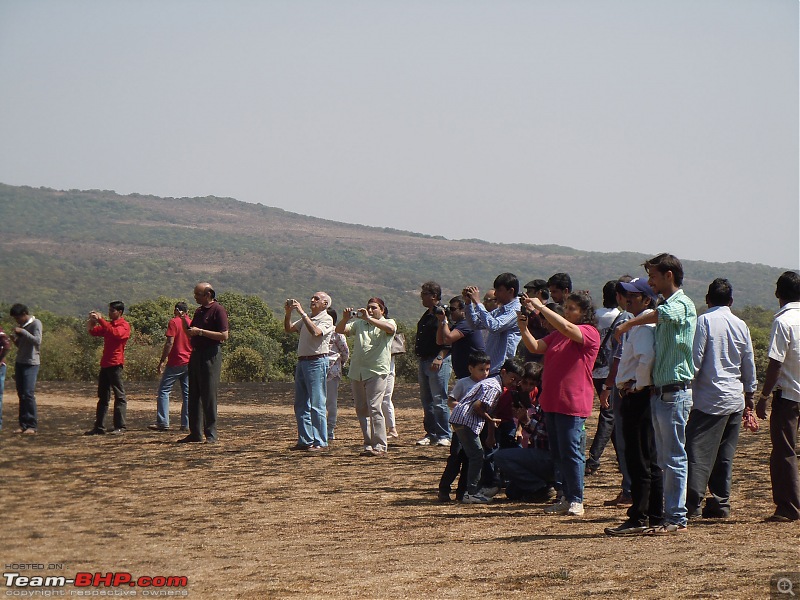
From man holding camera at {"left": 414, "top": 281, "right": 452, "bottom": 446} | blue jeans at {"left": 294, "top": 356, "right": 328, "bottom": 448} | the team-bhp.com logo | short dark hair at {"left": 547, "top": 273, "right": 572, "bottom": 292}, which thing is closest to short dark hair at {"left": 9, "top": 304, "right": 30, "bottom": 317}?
the team-bhp.com logo

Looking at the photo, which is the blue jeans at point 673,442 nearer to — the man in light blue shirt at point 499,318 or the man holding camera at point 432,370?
the man in light blue shirt at point 499,318

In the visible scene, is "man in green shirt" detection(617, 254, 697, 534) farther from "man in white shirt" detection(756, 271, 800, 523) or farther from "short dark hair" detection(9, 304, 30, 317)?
"short dark hair" detection(9, 304, 30, 317)

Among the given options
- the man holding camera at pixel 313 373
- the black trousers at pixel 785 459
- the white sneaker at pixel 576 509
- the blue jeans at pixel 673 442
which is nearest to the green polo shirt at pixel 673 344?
the blue jeans at pixel 673 442

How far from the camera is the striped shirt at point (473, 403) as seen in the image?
27.0 feet

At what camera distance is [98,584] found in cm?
393

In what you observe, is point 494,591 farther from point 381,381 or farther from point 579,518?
point 381,381

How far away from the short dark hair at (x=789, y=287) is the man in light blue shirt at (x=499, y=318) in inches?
89.1

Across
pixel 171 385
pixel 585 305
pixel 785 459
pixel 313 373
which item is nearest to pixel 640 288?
pixel 585 305

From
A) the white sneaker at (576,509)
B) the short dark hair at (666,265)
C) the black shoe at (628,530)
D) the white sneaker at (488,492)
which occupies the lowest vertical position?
the white sneaker at (488,492)

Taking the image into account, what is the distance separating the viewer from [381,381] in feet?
36.8

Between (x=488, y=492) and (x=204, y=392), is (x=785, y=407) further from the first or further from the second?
(x=204, y=392)

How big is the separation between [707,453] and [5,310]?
5.02 m

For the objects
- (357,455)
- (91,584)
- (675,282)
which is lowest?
(357,455)

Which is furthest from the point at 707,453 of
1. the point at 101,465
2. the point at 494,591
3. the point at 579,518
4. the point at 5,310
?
the point at 5,310
